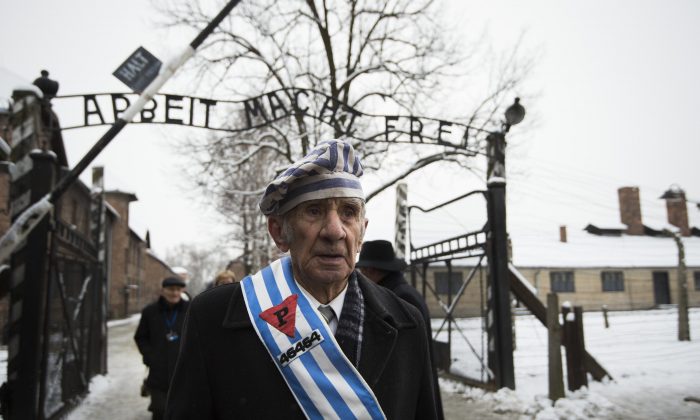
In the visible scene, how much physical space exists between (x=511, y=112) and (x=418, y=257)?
399 cm

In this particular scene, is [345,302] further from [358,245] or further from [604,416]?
[604,416]

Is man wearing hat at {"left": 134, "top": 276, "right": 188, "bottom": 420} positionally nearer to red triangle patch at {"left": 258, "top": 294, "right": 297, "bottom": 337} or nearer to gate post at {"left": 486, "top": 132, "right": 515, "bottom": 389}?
red triangle patch at {"left": 258, "top": 294, "right": 297, "bottom": 337}

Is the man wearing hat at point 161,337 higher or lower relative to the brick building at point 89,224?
lower

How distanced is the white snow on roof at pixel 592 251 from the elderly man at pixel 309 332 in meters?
30.4

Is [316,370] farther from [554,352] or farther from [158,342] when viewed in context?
[554,352]

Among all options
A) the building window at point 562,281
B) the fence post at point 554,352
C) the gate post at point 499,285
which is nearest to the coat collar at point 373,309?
the fence post at point 554,352

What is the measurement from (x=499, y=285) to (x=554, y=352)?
1230mm

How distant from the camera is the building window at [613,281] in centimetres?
3023

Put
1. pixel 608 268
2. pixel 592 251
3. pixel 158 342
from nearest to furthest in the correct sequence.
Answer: pixel 158 342, pixel 608 268, pixel 592 251

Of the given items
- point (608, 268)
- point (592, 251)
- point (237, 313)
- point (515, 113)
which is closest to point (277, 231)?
point (237, 313)

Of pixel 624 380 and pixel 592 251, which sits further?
pixel 592 251

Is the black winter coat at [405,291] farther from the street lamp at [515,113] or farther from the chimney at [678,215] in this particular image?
the chimney at [678,215]

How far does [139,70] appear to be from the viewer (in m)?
A: 4.65

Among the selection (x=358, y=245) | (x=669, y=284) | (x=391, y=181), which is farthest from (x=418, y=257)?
(x=669, y=284)
